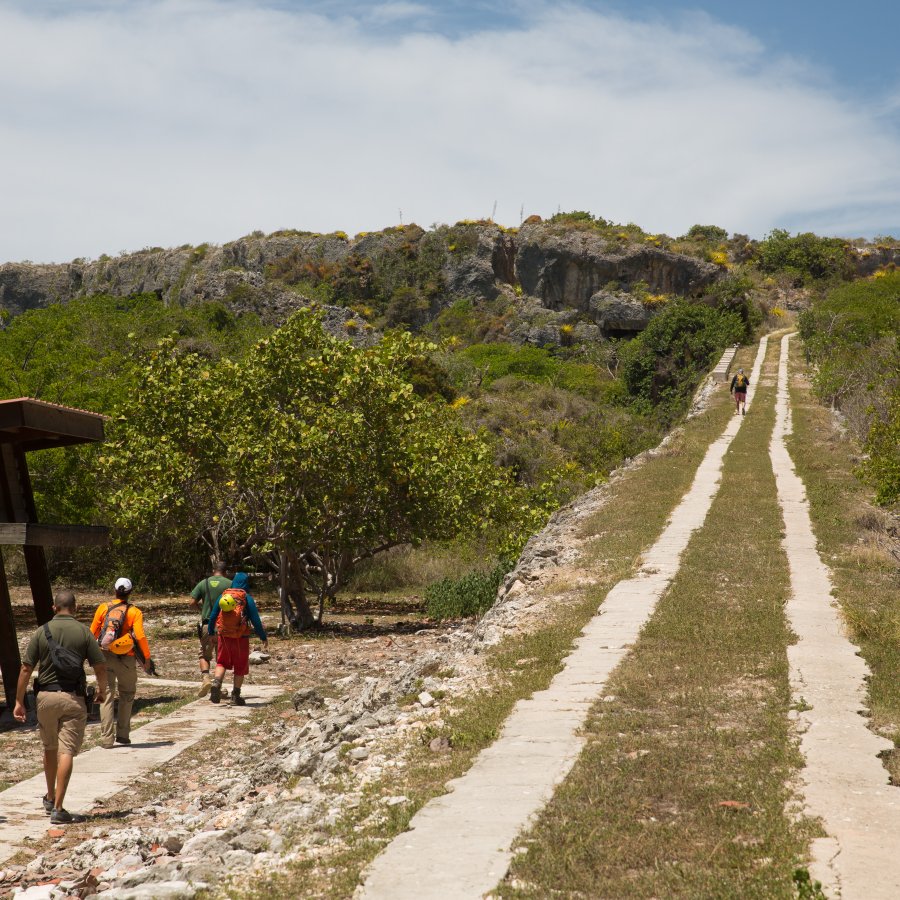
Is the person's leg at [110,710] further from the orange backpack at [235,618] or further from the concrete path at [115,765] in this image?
the orange backpack at [235,618]

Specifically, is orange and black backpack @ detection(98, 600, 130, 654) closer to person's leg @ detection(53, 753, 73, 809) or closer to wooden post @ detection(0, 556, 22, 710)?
wooden post @ detection(0, 556, 22, 710)

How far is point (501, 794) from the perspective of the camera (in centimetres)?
652

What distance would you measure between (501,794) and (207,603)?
28.2ft

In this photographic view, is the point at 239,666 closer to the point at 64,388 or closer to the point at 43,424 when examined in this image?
the point at 43,424

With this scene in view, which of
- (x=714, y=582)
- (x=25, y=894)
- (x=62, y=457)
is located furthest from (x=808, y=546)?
(x=62, y=457)

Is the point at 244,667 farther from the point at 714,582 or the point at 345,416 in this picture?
the point at 345,416

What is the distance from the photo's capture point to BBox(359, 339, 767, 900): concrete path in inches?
208

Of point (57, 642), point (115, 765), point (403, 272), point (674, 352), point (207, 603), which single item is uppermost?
point (403, 272)

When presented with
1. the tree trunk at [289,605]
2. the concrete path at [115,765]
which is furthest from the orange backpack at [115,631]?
the tree trunk at [289,605]

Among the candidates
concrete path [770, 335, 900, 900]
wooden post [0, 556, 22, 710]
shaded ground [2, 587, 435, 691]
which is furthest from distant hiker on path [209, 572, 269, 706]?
concrete path [770, 335, 900, 900]

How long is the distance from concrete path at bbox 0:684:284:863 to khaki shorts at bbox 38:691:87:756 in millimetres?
666

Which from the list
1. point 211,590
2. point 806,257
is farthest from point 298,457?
point 806,257

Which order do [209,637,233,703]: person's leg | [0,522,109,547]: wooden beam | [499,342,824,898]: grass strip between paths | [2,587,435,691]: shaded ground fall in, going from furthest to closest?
1. [2,587,435,691]: shaded ground
2. [209,637,233,703]: person's leg
3. [0,522,109,547]: wooden beam
4. [499,342,824,898]: grass strip between paths

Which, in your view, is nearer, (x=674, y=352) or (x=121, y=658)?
(x=121, y=658)
